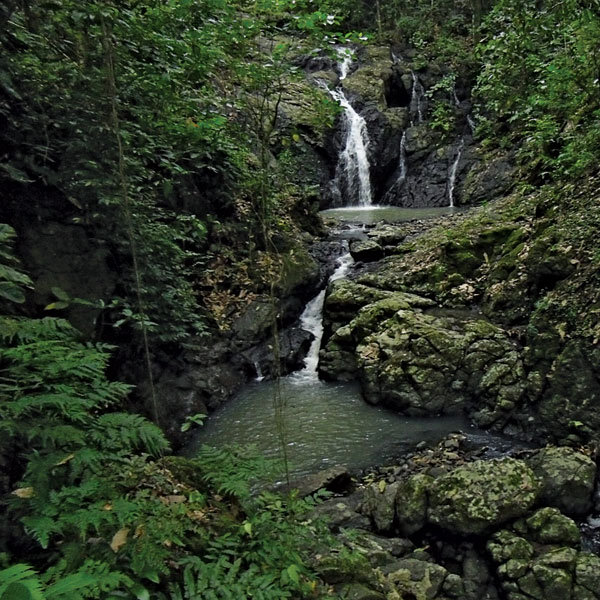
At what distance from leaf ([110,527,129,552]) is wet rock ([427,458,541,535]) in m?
3.28

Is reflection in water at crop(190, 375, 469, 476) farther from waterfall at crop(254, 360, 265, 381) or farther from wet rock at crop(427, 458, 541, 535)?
wet rock at crop(427, 458, 541, 535)

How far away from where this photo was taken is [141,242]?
5.47 m

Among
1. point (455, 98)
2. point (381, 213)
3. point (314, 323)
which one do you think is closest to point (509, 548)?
point (314, 323)

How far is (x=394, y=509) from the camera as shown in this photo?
4562mm

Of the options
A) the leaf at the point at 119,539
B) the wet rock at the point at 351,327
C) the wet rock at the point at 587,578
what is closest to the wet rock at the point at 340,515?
the wet rock at the point at 587,578

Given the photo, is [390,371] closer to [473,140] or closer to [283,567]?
[283,567]

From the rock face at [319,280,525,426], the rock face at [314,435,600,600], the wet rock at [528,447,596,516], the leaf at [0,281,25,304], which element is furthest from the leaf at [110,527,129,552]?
the rock face at [319,280,525,426]

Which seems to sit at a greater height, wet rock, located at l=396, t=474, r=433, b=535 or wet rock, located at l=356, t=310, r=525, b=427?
wet rock, located at l=356, t=310, r=525, b=427

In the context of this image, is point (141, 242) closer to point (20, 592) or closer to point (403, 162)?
point (20, 592)

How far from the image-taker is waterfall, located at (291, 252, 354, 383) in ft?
26.7

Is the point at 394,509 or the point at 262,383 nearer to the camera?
the point at 394,509

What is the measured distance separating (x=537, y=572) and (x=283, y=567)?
2.64m

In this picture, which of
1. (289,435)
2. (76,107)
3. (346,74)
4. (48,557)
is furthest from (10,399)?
(346,74)

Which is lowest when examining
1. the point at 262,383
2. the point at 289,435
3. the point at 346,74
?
the point at 289,435
